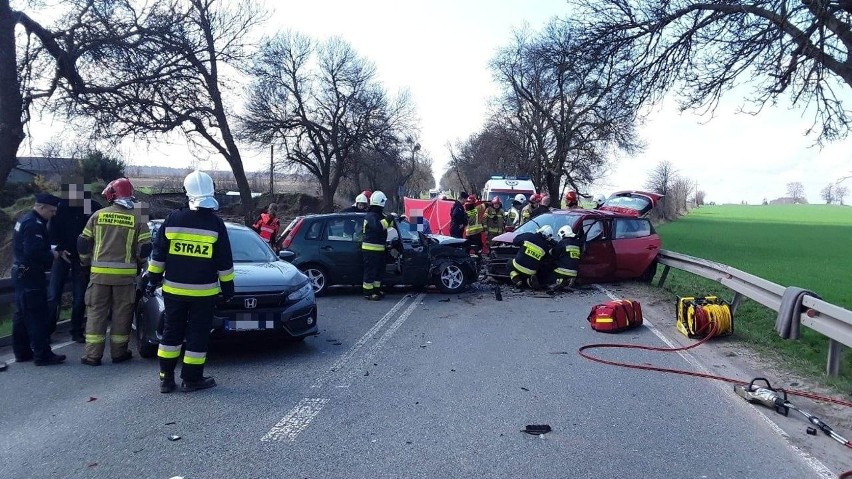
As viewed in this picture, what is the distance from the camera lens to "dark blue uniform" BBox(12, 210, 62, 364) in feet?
23.4

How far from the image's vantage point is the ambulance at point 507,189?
27922mm

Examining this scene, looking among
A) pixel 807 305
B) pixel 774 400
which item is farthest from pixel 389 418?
pixel 807 305

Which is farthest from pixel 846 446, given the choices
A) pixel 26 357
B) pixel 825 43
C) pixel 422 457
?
pixel 26 357

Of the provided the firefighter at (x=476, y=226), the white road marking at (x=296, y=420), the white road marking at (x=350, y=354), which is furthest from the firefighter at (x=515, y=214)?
the white road marking at (x=296, y=420)

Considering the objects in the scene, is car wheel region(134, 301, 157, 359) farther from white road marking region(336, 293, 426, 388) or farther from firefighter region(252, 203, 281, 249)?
firefighter region(252, 203, 281, 249)

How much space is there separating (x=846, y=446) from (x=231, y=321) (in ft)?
18.3

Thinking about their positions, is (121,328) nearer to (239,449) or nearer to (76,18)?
(239,449)

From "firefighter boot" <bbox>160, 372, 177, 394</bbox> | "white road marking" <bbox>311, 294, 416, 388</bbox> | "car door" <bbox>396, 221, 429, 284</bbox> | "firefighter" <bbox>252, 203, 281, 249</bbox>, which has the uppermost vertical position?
"firefighter" <bbox>252, 203, 281, 249</bbox>

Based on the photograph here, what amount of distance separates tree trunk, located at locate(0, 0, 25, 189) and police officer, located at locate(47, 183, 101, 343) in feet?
20.4

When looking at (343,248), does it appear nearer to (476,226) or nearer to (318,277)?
(318,277)

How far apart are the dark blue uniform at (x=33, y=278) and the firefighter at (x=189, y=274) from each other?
1.77m

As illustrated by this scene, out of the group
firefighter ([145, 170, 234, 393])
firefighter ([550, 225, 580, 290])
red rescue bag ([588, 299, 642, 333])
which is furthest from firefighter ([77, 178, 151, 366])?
firefighter ([550, 225, 580, 290])

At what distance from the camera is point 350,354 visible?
25.6 ft

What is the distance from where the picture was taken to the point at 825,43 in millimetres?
9406
